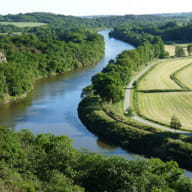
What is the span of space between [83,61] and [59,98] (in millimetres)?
43172

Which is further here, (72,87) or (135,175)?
(72,87)

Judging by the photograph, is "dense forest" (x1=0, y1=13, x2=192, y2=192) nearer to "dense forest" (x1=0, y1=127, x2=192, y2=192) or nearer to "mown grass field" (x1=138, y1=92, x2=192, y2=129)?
"dense forest" (x1=0, y1=127, x2=192, y2=192)

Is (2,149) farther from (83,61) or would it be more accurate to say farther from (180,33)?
(180,33)

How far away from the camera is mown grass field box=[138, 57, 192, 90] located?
73125 mm

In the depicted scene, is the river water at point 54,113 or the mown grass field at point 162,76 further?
the mown grass field at point 162,76

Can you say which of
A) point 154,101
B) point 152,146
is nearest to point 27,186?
point 152,146

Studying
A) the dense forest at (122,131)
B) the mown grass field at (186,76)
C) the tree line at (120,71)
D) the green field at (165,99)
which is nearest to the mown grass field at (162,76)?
the green field at (165,99)

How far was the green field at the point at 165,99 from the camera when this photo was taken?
51.0 m

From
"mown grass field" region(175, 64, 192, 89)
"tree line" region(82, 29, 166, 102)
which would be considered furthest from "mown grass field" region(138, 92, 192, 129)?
"mown grass field" region(175, 64, 192, 89)

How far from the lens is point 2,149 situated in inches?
1137

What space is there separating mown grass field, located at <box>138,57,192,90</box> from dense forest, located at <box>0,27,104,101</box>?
23608mm

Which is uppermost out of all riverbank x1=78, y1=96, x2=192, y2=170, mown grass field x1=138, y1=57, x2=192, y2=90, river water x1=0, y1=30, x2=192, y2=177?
mown grass field x1=138, y1=57, x2=192, y2=90

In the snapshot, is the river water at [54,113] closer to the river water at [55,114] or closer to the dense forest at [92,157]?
the river water at [55,114]

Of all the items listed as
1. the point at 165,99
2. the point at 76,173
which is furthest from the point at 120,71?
the point at 76,173
